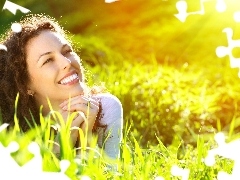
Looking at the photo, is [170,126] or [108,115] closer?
[108,115]

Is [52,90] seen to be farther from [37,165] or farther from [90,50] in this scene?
[90,50]

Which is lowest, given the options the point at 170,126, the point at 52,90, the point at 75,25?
the point at 170,126

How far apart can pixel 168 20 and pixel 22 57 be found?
2.42 m

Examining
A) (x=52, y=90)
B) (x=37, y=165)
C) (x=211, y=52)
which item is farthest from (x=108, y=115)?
(x=211, y=52)

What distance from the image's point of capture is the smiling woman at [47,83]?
2.26 m

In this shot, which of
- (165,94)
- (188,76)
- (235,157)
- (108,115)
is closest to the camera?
(235,157)

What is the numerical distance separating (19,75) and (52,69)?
231 millimetres

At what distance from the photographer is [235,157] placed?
165 cm

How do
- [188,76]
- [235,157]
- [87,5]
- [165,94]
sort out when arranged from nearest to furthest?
[235,157], [165,94], [188,76], [87,5]

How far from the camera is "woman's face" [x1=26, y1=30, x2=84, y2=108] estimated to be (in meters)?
2.27

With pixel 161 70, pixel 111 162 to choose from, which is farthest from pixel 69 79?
pixel 161 70

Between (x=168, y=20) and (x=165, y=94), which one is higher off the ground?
(x=168, y=20)

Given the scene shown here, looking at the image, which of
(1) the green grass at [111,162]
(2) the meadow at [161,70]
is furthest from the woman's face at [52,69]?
(1) the green grass at [111,162]

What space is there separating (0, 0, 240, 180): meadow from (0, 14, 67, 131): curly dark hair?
39 cm
